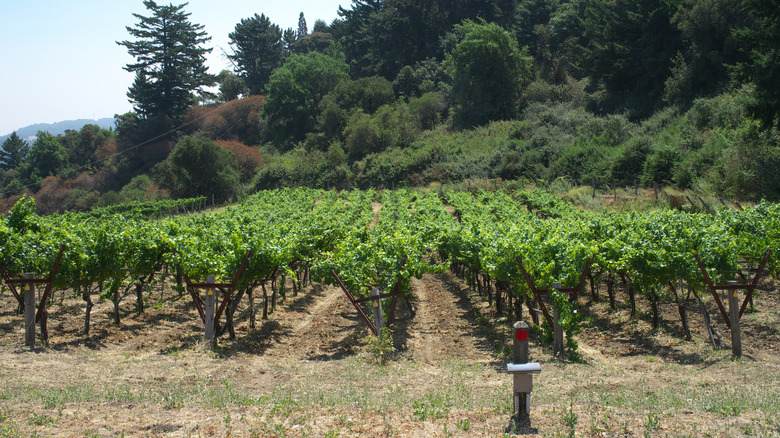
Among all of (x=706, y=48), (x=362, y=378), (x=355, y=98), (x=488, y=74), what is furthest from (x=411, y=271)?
(x=355, y=98)

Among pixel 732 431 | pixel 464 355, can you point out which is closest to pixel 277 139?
pixel 464 355

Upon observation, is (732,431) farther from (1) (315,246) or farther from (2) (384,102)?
(2) (384,102)

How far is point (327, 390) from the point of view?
879 centimetres

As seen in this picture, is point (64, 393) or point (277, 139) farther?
point (277, 139)

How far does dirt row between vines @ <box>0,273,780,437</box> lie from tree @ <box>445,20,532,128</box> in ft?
157

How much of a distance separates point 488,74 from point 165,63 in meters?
45.0

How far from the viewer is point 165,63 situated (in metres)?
78.2

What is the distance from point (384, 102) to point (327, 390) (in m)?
64.8

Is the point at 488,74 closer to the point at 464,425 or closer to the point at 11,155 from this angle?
the point at 464,425

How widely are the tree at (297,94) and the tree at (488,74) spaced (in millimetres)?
22789

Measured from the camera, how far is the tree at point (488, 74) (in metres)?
A: 60.0

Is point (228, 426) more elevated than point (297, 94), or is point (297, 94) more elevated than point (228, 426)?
point (297, 94)

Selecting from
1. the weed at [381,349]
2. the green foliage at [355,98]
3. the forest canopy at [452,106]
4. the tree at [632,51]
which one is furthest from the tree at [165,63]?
the weed at [381,349]

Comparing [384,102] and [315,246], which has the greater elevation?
[384,102]
